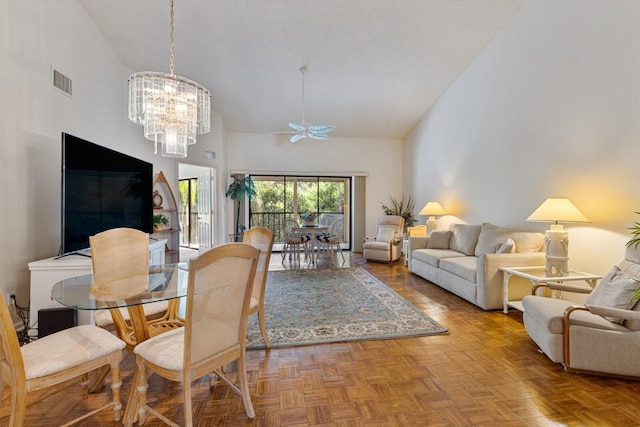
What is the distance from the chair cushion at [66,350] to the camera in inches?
57.6

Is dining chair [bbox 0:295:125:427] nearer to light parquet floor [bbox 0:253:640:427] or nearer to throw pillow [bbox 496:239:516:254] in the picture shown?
light parquet floor [bbox 0:253:640:427]

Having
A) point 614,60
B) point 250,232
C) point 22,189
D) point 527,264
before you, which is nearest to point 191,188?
point 22,189

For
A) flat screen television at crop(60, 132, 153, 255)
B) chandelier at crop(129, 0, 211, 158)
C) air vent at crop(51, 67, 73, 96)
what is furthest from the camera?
air vent at crop(51, 67, 73, 96)

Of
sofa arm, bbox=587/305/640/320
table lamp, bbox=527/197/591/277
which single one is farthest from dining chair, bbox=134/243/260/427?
table lamp, bbox=527/197/591/277

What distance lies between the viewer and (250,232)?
277cm

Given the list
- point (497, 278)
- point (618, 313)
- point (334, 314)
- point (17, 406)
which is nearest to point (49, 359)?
point (17, 406)

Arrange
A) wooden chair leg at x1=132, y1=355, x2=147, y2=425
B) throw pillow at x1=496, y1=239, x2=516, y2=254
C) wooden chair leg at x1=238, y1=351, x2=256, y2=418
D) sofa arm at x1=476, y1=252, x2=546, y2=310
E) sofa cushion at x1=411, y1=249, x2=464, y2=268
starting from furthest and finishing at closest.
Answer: sofa cushion at x1=411, y1=249, x2=464, y2=268
throw pillow at x1=496, y1=239, x2=516, y2=254
sofa arm at x1=476, y1=252, x2=546, y2=310
wooden chair leg at x1=238, y1=351, x2=256, y2=418
wooden chair leg at x1=132, y1=355, x2=147, y2=425

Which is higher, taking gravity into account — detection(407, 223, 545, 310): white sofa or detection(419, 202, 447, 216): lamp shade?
detection(419, 202, 447, 216): lamp shade

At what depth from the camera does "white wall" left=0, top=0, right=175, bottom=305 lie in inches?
102

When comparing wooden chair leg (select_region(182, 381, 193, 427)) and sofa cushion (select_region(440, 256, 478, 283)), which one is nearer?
wooden chair leg (select_region(182, 381, 193, 427))

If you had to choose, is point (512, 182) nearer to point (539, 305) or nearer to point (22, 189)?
point (539, 305)

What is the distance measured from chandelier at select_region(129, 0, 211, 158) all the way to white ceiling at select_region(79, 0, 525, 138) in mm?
1724

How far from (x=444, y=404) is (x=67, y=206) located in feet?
11.2

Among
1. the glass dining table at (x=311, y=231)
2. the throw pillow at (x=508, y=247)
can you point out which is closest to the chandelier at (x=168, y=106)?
the glass dining table at (x=311, y=231)
